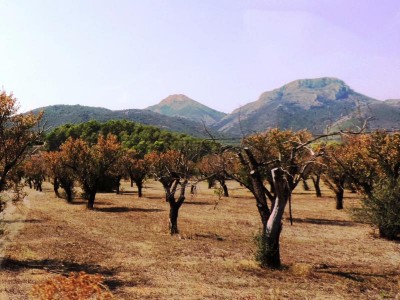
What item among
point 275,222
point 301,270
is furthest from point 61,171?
point 301,270

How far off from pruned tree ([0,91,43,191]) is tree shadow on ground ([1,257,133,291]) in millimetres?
4316

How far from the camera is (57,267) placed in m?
19.8

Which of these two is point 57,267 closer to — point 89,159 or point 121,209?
point 121,209

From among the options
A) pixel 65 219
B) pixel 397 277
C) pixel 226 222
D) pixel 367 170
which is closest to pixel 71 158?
pixel 65 219

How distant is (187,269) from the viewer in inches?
787

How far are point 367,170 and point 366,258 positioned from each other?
1383 cm

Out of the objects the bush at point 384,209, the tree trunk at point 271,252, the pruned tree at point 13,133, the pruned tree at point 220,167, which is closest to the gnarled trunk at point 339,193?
the pruned tree at point 220,167

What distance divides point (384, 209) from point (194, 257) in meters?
16.3

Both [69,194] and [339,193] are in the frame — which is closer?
[339,193]

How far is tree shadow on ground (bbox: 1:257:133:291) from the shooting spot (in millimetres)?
18812

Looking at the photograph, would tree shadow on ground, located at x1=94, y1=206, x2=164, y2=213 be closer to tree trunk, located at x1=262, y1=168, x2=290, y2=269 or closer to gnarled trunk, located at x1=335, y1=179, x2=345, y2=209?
gnarled trunk, located at x1=335, y1=179, x2=345, y2=209

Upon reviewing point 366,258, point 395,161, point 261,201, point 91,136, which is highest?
point 91,136

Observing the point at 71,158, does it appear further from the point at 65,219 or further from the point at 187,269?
the point at 187,269

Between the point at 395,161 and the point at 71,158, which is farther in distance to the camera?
the point at 71,158
